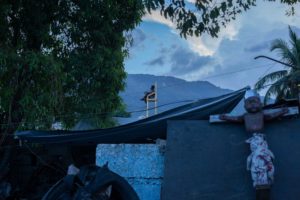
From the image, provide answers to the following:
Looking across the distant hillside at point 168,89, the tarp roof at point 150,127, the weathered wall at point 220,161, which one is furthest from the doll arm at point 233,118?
the distant hillside at point 168,89

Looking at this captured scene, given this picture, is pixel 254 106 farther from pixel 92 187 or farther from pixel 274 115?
pixel 92 187

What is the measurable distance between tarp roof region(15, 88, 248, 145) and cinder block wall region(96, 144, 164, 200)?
0.21 meters

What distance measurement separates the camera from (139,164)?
20.3 ft

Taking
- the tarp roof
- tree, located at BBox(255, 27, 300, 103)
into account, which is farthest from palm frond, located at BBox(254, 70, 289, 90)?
the tarp roof

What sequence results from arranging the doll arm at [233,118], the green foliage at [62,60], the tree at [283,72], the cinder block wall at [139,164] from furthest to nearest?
the tree at [283,72] < the green foliage at [62,60] < the cinder block wall at [139,164] < the doll arm at [233,118]

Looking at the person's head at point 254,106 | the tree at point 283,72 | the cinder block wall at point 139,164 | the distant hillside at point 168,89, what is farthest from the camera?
the distant hillside at point 168,89

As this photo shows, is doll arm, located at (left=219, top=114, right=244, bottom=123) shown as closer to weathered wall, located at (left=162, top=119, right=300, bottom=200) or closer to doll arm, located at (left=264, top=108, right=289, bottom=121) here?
weathered wall, located at (left=162, top=119, right=300, bottom=200)

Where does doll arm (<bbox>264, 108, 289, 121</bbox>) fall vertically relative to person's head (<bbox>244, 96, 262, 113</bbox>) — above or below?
below

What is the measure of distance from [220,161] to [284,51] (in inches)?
900

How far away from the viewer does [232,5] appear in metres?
6.08

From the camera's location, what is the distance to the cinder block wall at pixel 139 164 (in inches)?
239

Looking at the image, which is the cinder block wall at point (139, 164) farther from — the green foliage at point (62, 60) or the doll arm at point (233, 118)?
the green foliage at point (62, 60)

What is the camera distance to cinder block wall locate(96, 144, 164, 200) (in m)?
6.08

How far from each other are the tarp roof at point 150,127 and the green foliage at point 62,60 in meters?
1.38
